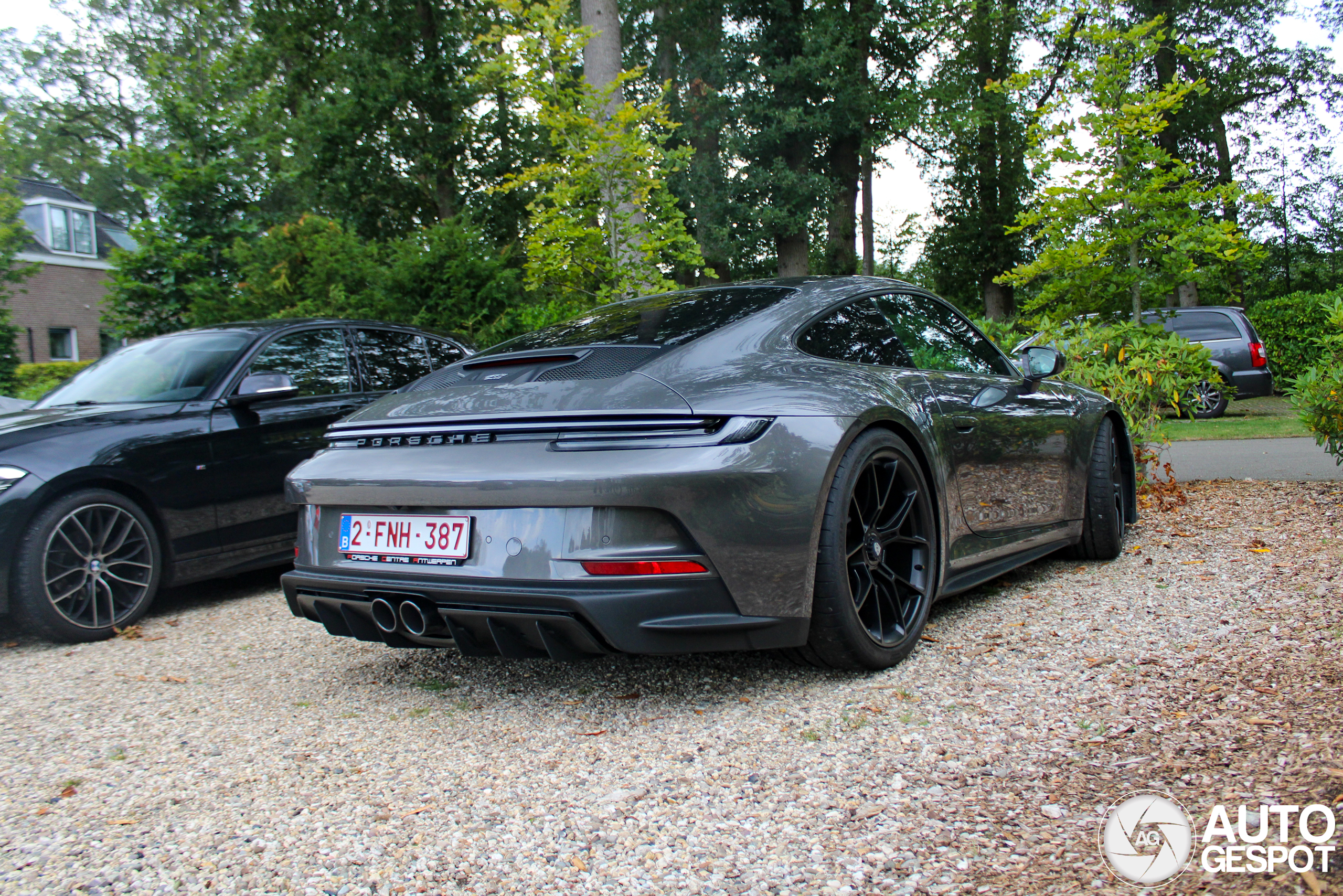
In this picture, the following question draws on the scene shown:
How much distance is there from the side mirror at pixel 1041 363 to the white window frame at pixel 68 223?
116 feet

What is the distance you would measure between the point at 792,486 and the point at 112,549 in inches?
134

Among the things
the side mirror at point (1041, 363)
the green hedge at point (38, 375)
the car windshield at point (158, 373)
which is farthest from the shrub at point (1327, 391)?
the green hedge at point (38, 375)

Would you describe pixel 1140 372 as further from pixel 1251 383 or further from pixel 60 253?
pixel 60 253

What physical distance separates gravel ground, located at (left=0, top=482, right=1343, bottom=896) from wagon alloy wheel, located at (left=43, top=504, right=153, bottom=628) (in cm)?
33

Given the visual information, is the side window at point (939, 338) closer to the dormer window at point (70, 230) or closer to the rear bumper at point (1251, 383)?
the rear bumper at point (1251, 383)

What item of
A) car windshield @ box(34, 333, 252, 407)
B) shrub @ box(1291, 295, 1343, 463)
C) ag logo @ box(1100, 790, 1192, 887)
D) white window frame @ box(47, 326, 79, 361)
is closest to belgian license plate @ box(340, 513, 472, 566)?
ag logo @ box(1100, 790, 1192, 887)

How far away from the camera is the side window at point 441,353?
241 inches

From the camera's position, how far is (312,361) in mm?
5492

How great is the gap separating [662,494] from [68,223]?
3739 centimetres

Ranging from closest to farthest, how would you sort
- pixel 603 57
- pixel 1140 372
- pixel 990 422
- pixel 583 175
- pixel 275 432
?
pixel 990 422 < pixel 275 432 < pixel 1140 372 < pixel 583 175 < pixel 603 57

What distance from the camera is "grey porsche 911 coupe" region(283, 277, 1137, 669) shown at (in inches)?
99.8

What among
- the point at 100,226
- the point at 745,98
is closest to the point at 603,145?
the point at 745,98

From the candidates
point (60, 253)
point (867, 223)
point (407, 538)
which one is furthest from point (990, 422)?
point (60, 253)

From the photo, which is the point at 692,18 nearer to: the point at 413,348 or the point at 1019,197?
the point at 1019,197
